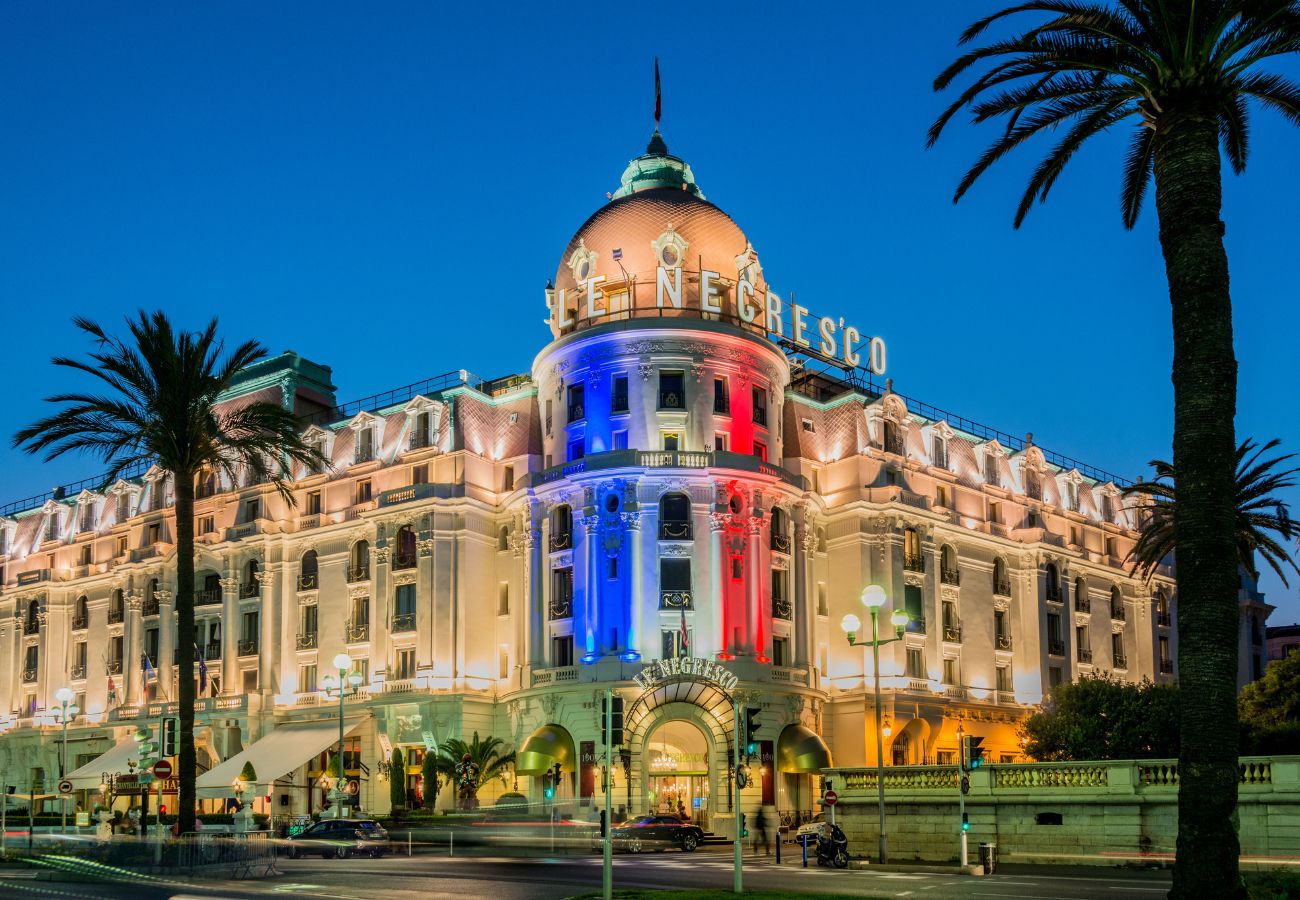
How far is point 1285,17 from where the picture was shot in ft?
78.5

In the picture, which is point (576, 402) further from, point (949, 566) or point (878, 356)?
point (949, 566)

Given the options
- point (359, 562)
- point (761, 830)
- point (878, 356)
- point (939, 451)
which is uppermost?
point (878, 356)

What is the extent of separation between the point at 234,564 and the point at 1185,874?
7070 cm

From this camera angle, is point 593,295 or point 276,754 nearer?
point 593,295

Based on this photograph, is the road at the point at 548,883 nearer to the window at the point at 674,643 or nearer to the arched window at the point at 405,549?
the window at the point at 674,643

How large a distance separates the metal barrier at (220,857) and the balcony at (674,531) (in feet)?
109

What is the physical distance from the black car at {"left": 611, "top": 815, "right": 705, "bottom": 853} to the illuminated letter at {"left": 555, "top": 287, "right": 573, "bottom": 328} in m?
27.7

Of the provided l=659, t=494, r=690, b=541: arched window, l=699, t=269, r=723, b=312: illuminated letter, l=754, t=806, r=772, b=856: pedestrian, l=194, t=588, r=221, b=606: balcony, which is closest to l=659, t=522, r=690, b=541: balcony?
l=659, t=494, r=690, b=541: arched window

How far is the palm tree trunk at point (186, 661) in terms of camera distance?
4388 cm

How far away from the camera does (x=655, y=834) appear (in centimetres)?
5712

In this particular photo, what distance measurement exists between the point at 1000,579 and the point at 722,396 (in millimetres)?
25265

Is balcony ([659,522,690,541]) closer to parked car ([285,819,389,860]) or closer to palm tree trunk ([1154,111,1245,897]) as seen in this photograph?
parked car ([285,819,389,860])

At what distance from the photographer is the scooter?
46.3m

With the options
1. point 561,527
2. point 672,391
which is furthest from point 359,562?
point 672,391
